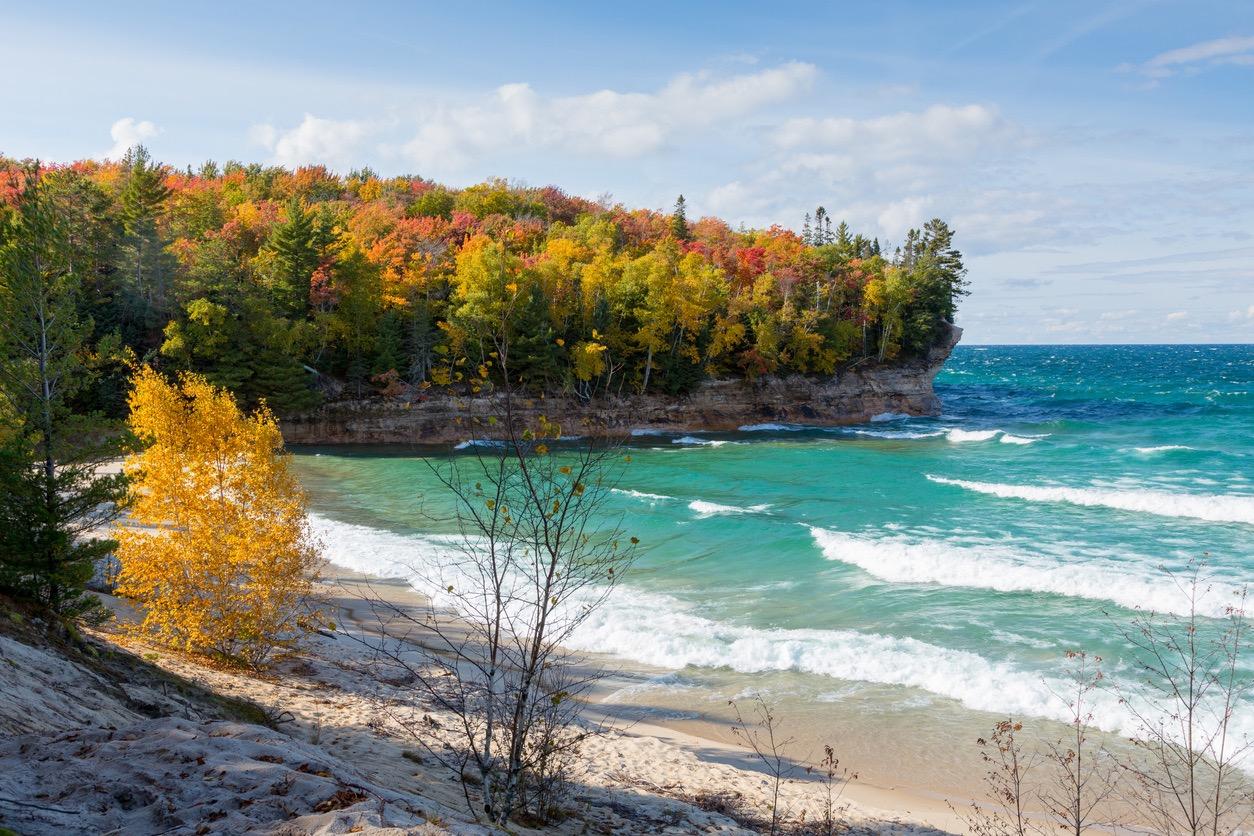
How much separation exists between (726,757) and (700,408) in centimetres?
4207

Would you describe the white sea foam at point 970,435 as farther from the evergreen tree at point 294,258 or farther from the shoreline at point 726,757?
the evergreen tree at point 294,258

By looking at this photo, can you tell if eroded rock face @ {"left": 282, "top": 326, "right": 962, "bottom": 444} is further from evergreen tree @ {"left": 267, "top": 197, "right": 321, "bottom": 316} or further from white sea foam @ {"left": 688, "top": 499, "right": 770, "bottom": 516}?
white sea foam @ {"left": 688, "top": 499, "right": 770, "bottom": 516}

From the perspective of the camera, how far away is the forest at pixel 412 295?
136ft

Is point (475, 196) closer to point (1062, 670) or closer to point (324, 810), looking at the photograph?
point (1062, 670)

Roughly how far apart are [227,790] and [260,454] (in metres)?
10.1

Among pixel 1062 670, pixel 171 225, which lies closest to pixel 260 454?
pixel 1062 670

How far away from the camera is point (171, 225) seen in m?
46.0

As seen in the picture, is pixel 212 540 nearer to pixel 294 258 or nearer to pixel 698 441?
pixel 698 441

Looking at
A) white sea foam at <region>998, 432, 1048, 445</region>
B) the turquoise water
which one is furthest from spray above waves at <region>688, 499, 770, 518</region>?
white sea foam at <region>998, 432, 1048, 445</region>

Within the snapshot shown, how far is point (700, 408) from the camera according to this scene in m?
53.2

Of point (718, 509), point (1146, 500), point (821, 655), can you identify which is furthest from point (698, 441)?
point (821, 655)

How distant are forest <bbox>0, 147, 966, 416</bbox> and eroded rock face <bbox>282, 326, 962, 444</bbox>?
127cm

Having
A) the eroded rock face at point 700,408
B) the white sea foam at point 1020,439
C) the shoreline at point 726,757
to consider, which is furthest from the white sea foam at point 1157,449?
the shoreline at point 726,757

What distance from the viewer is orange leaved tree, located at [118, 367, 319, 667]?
505 inches
